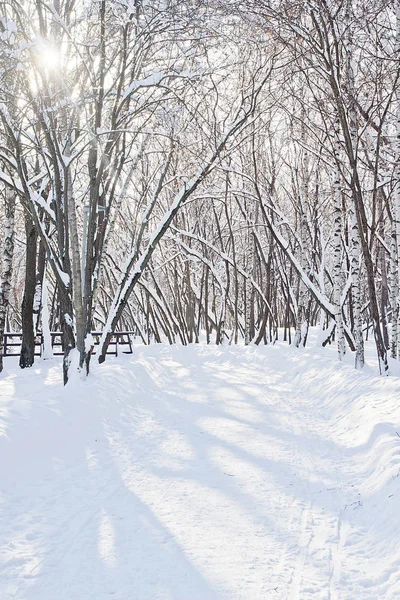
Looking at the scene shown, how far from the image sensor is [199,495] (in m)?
4.31

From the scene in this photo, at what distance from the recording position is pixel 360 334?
9453mm

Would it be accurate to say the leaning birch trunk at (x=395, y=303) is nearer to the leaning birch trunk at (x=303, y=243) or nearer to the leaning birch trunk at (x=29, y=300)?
the leaning birch trunk at (x=303, y=243)

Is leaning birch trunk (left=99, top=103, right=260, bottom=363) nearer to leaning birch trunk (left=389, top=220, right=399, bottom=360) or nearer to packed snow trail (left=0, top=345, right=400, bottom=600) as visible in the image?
packed snow trail (left=0, top=345, right=400, bottom=600)

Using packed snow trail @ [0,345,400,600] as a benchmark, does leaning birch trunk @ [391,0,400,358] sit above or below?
above

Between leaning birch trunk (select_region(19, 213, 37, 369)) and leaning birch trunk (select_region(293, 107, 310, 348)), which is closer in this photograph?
leaning birch trunk (select_region(19, 213, 37, 369))

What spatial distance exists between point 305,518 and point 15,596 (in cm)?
211

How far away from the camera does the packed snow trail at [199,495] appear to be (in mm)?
→ 2996

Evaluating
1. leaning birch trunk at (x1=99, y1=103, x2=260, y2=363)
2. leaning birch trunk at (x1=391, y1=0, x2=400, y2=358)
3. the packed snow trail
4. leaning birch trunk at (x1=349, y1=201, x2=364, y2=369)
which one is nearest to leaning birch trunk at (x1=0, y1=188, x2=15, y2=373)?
leaning birch trunk at (x1=99, y1=103, x2=260, y2=363)

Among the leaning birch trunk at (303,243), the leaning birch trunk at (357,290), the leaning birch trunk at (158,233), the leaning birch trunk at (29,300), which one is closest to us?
the leaning birch trunk at (357,290)

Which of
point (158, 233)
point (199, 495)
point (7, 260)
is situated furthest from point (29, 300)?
point (199, 495)

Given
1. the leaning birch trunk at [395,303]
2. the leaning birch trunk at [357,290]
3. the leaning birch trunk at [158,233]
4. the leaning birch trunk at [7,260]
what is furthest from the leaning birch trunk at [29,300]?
the leaning birch trunk at [395,303]

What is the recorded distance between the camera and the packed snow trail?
9.83 ft

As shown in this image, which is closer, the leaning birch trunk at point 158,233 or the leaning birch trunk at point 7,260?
the leaning birch trunk at point 158,233

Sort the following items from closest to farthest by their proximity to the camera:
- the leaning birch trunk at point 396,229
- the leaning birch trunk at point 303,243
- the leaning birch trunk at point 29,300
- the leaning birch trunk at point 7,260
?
the leaning birch trunk at point 396,229, the leaning birch trunk at point 7,260, the leaning birch trunk at point 29,300, the leaning birch trunk at point 303,243
